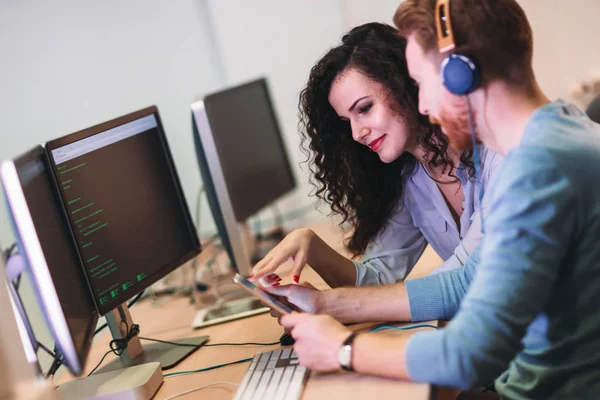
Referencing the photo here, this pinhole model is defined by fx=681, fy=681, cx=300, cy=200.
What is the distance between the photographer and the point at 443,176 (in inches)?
67.3

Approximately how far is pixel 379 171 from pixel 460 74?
829 millimetres

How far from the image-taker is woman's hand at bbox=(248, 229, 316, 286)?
4.71ft

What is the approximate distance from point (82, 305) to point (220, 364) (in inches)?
12.1

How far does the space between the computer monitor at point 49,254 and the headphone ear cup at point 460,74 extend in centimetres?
71

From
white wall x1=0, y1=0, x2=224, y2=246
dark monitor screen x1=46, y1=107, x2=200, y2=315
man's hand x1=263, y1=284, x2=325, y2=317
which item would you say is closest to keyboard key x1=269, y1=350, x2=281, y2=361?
man's hand x1=263, y1=284, x2=325, y2=317

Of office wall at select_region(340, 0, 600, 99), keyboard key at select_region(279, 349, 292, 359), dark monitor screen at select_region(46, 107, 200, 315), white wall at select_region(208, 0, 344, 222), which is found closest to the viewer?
keyboard key at select_region(279, 349, 292, 359)

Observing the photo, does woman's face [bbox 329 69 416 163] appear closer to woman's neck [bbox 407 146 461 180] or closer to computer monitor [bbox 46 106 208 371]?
woman's neck [bbox 407 146 461 180]

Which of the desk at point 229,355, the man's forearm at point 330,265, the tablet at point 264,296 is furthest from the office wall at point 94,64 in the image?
the tablet at point 264,296

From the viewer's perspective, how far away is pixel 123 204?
152 centimetres

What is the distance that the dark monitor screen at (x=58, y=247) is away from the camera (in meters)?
1.18

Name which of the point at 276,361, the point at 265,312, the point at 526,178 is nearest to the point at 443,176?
the point at 265,312

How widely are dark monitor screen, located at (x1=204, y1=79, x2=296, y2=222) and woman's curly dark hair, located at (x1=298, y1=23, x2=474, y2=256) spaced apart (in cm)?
42

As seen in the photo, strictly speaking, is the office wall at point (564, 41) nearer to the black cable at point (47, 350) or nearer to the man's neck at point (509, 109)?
the man's neck at point (509, 109)

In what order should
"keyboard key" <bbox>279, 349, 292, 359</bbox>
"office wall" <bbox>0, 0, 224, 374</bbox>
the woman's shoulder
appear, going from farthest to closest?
1. "office wall" <bbox>0, 0, 224, 374</bbox>
2. the woman's shoulder
3. "keyboard key" <bbox>279, 349, 292, 359</bbox>
